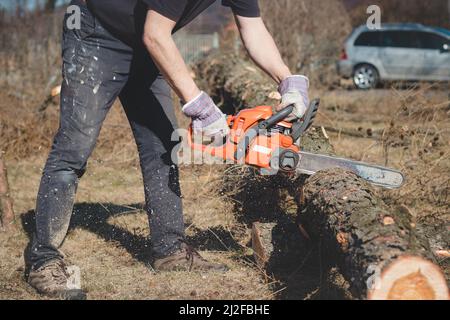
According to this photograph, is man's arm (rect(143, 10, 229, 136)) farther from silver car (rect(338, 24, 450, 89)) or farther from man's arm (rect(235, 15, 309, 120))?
silver car (rect(338, 24, 450, 89))

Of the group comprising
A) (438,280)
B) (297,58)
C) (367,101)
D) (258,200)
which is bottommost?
(438,280)

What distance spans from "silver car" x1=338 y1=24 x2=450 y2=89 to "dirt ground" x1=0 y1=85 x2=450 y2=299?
6.89 metres

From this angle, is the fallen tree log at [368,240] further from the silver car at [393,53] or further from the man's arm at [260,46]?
the silver car at [393,53]

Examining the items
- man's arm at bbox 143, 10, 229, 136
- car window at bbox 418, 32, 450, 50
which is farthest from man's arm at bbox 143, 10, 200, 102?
car window at bbox 418, 32, 450, 50

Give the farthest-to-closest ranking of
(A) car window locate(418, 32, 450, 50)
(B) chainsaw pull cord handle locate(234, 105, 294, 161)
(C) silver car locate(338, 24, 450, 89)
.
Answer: (A) car window locate(418, 32, 450, 50)
(C) silver car locate(338, 24, 450, 89)
(B) chainsaw pull cord handle locate(234, 105, 294, 161)

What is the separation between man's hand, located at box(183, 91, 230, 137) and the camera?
3076 mm

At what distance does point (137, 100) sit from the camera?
365 centimetres

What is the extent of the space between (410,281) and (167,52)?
1.48 metres
